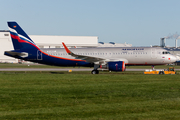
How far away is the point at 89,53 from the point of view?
38469mm

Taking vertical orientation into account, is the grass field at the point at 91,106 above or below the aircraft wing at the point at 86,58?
below

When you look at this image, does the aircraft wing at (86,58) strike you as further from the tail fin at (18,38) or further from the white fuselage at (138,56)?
the tail fin at (18,38)

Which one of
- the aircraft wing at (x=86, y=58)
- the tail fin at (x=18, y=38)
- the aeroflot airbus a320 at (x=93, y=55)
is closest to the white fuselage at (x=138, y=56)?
the aeroflot airbus a320 at (x=93, y=55)

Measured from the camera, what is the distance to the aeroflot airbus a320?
36750 mm

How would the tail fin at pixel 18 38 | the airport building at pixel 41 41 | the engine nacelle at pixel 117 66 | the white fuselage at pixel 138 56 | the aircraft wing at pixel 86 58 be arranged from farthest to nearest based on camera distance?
the airport building at pixel 41 41
the tail fin at pixel 18 38
the white fuselage at pixel 138 56
the aircraft wing at pixel 86 58
the engine nacelle at pixel 117 66

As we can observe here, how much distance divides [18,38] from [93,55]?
12.4m

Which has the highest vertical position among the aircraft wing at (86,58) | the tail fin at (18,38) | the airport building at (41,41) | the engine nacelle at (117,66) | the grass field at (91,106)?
the airport building at (41,41)

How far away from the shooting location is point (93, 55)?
38062 mm

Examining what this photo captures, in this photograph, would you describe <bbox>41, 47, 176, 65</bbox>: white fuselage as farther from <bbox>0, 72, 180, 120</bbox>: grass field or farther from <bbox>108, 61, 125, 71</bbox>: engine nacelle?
<bbox>0, 72, 180, 120</bbox>: grass field

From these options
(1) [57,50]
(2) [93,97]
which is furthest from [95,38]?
(2) [93,97]

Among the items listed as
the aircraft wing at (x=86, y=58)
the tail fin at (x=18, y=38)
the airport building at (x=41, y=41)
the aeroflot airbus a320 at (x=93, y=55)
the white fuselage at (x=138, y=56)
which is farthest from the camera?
the airport building at (x=41, y=41)

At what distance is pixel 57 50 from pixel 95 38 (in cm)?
8412

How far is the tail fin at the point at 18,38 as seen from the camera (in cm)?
3909

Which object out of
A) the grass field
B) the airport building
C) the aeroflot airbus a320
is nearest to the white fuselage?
the aeroflot airbus a320
